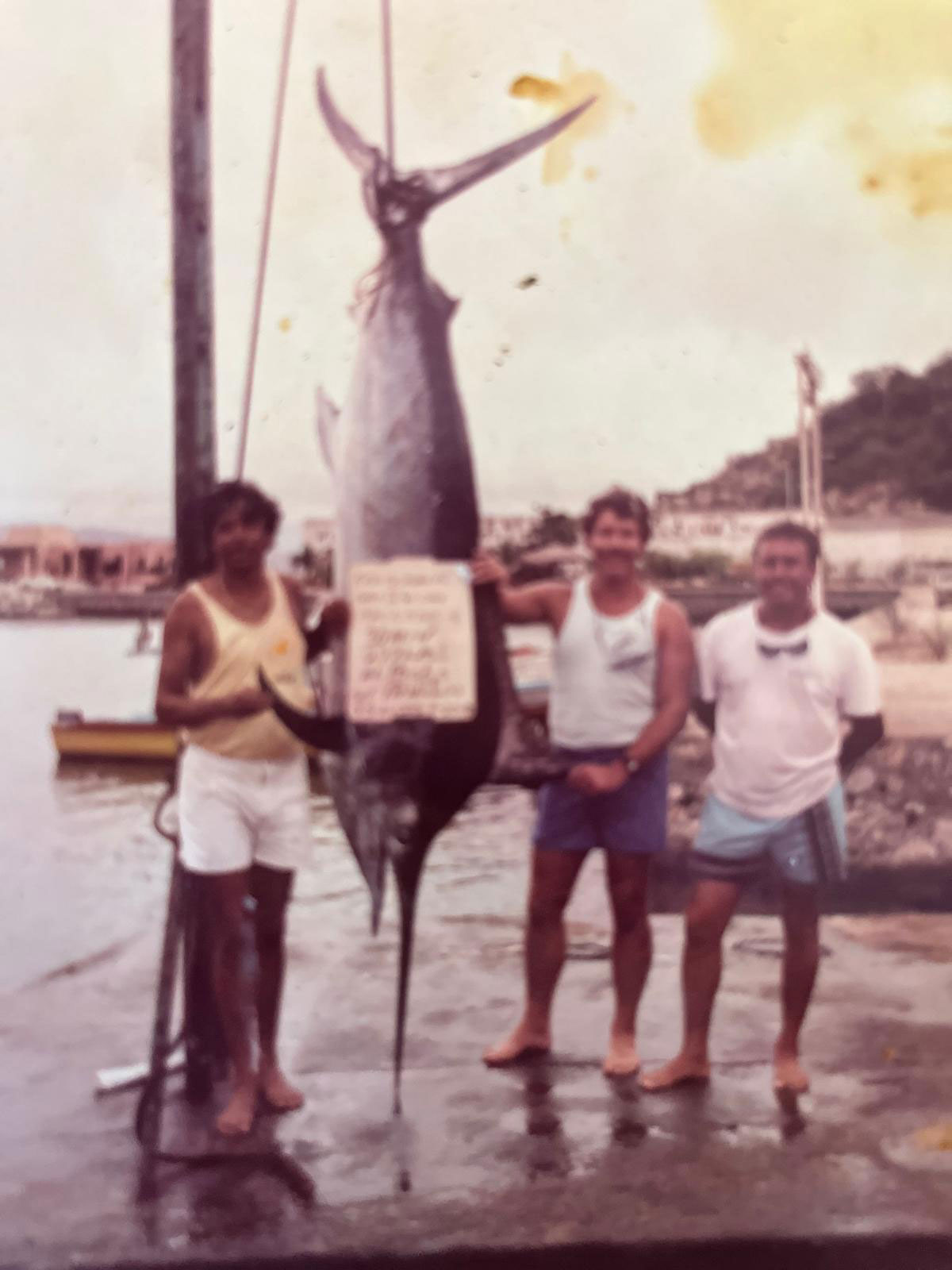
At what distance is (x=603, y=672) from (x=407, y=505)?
0.52 metres

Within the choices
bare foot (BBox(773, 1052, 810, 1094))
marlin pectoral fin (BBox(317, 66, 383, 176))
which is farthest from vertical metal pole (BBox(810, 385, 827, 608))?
marlin pectoral fin (BBox(317, 66, 383, 176))

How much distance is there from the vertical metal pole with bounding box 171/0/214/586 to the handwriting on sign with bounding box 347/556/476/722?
1.16ft

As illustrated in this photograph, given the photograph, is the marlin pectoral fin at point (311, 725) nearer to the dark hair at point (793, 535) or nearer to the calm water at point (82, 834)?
the calm water at point (82, 834)

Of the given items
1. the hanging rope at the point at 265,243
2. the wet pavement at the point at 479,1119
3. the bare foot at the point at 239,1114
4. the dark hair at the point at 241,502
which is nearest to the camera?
the wet pavement at the point at 479,1119

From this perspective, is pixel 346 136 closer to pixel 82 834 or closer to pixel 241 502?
pixel 241 502

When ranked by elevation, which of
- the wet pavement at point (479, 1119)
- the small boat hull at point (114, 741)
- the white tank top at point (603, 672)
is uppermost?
the white tank top at point (603, 672)

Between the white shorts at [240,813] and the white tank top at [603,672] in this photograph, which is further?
the white tank top at [603,672]

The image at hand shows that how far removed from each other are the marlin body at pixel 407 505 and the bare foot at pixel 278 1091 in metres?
0.21

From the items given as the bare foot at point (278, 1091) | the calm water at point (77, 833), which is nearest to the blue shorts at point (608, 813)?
the bare foot at point (278, 1091)

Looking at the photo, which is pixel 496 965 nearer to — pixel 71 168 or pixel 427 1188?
pixel 427 1188

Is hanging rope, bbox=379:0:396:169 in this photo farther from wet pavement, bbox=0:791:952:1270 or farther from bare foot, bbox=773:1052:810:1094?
bare foot, bbox=773:1052:810:1094

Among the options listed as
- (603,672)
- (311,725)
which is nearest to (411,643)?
(311,725)

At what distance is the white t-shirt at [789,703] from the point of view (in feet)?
7.75

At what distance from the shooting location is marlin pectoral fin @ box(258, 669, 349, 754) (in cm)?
225
